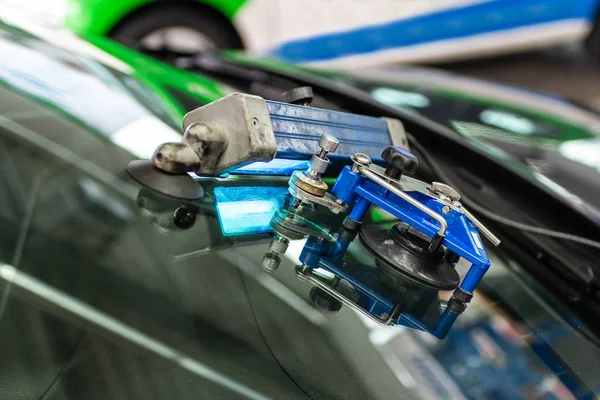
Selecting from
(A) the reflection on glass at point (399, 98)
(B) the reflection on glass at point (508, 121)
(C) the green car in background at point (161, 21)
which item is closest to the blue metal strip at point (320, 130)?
(A) the reflection on glass at point (399, 98)

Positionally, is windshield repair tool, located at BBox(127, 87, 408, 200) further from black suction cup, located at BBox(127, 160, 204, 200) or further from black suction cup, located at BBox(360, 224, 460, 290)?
black suction cup, located at BBox(360, 224, 460, 290)

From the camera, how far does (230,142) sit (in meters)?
0.66

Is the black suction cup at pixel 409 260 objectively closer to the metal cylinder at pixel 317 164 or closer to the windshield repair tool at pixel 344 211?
the windshield repair tool at pixel 344 211

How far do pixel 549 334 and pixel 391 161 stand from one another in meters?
0.32

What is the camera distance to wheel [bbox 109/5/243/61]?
7.64ft

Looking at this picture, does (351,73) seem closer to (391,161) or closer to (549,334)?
(391,161)

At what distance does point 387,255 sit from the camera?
0.70 metres

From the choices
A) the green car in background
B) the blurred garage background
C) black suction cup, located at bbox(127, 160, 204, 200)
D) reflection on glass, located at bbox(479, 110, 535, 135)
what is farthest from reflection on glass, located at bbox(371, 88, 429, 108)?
the blurred garage background

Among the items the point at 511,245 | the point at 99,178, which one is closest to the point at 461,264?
the point at 511,245

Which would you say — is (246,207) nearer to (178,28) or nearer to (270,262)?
(270,262)

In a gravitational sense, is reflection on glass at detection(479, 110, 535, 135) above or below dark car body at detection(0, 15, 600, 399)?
above

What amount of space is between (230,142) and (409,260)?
0.91 ft

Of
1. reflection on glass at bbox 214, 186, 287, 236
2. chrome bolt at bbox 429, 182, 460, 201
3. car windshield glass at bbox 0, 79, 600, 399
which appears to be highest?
chrome bolt at bbox 429, 182, 460, 201

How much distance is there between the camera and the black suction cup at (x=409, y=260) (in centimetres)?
69
